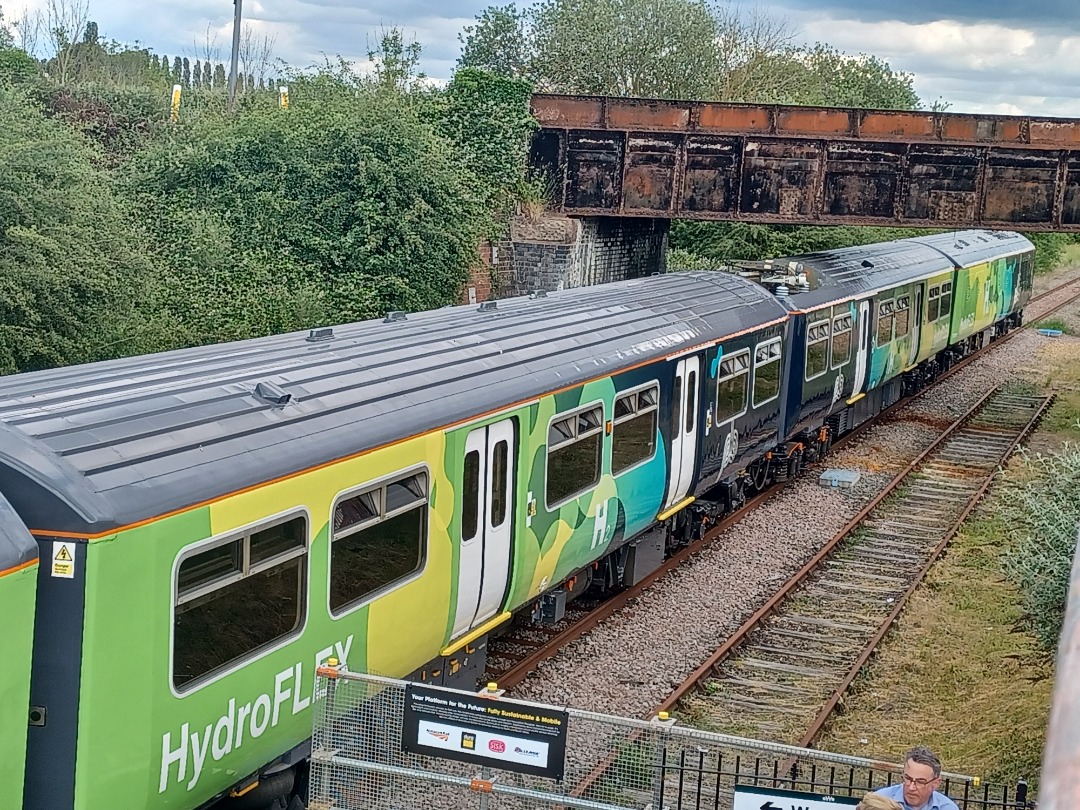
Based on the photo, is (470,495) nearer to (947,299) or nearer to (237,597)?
(237,597)

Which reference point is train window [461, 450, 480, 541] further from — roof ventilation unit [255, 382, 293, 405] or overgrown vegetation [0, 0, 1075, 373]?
overgrown vegetation [0, 0, 1075, 373]

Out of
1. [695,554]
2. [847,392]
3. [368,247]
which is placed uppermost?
[368,247]

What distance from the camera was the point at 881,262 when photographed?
22.4 m

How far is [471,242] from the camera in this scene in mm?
22922

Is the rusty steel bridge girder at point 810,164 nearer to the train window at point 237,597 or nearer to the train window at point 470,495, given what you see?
the train window at point 470,495

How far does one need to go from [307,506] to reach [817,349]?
11783 mm

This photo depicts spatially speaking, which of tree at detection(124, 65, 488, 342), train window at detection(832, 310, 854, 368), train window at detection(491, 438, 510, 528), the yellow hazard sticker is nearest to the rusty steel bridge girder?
tree at detection(124, 65, 488, 342)

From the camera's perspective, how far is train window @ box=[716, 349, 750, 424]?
13344 millimetres

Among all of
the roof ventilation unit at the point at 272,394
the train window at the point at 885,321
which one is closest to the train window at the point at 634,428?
the roof ventilation unit at the point at 272,394

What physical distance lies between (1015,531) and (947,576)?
1.36 meters

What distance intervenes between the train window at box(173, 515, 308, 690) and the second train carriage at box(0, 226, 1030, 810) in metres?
0.01

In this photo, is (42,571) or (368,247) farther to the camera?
(368,247)

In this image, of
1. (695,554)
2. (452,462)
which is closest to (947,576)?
(695,554)

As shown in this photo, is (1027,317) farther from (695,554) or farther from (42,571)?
(42,571)
